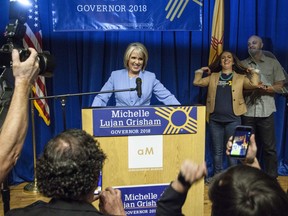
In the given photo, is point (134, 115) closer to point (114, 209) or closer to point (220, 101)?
point (114, 209)

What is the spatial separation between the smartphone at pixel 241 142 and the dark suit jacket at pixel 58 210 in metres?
0.67

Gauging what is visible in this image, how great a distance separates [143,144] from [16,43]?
0.98 metres

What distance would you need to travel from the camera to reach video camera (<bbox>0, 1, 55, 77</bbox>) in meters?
1.51

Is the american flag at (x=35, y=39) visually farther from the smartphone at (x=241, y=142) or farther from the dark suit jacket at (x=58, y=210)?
the dark suit jacket at (x=58, y=210)

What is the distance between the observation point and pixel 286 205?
34.5 inches

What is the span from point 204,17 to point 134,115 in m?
2.17

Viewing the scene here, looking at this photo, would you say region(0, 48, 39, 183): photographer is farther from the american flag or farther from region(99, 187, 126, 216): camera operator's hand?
the american flag

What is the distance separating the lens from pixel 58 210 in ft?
3.37

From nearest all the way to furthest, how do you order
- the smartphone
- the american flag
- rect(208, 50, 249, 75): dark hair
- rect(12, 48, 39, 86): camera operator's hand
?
rect(12, 48, 39, 86): camera operator's hand → the smartphone → the american flag → rect(208, 50, 249, 75): dark hair

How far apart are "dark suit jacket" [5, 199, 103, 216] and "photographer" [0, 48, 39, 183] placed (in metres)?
0.14

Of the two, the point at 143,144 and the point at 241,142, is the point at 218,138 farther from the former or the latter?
the point at 241,142

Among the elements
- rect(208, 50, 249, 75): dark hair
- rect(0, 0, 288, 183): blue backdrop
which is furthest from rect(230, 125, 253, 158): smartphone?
rect(0, 0, 288, 183): blue backdrop

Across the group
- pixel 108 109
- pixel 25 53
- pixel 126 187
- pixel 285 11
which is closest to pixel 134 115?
pixel 108 109

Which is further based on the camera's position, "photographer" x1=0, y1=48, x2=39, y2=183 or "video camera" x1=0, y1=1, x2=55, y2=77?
"video camera" x1=0, y1=1, x2=55, y2=77
